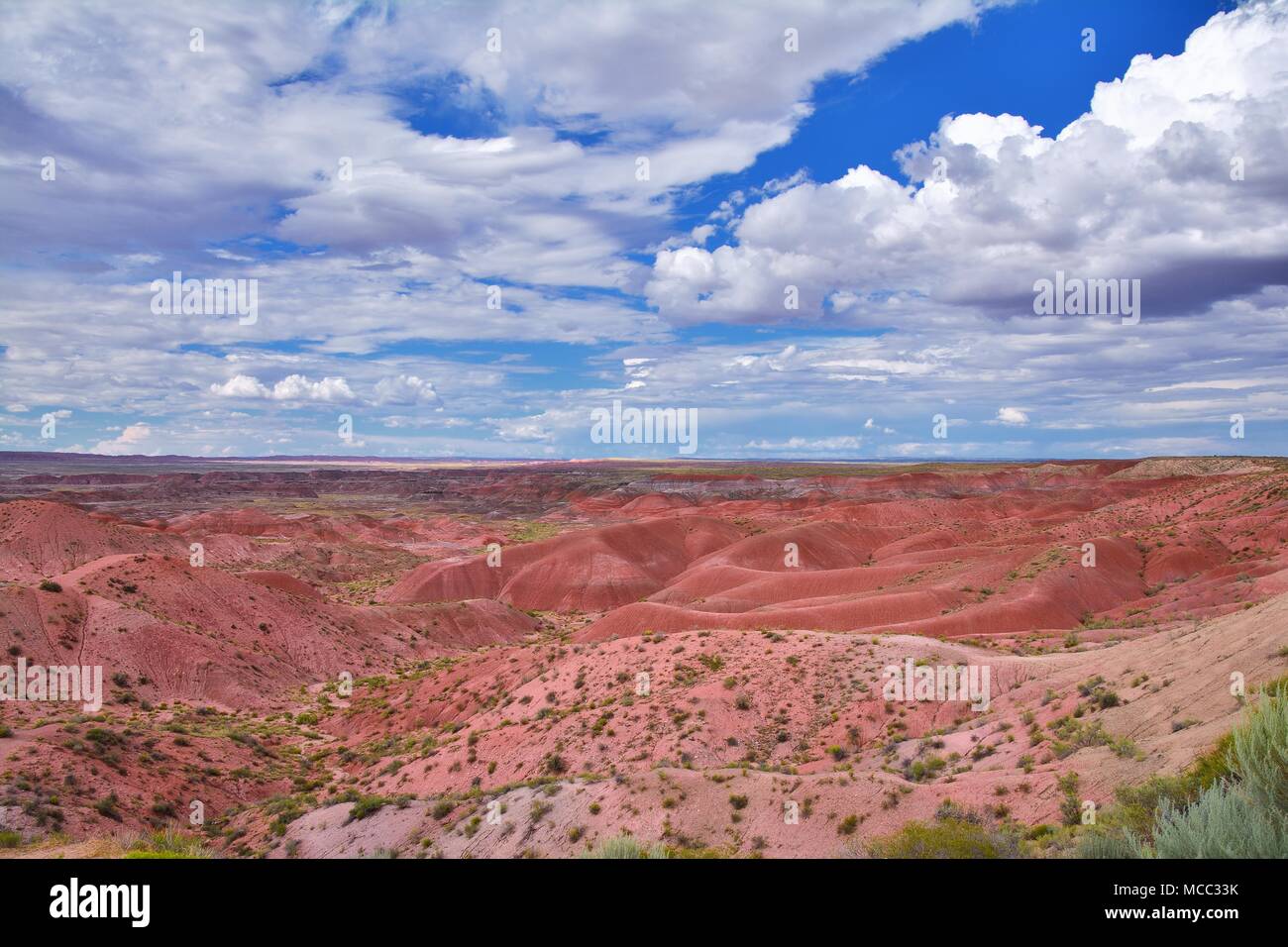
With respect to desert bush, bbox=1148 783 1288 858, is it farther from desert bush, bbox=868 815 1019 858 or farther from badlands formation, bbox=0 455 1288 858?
badlands formation, bbox=0 455 1288 858

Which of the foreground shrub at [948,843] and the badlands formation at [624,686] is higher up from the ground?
the foreground shrub at [948,843]

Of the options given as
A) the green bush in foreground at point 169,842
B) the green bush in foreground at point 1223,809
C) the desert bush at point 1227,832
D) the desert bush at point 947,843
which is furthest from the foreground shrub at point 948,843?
the green bush in foreground at point 169,842

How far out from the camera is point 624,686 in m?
27.5

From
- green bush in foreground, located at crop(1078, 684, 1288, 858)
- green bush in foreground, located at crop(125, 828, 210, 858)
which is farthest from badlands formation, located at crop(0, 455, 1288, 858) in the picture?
green bush in foreground, located at crop(1078, 684, 1288, 858)

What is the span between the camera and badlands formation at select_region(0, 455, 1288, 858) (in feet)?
49.1

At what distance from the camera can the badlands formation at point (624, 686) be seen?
49.1ft

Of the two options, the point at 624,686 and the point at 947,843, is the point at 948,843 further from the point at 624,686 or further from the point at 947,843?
the point at 624,686

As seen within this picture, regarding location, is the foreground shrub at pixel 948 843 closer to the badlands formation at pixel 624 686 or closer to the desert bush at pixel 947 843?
the desert bush at pixel 947 843

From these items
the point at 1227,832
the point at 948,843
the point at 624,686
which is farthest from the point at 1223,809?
the point at 624,686

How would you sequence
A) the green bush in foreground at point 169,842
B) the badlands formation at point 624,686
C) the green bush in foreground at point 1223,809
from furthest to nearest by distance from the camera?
1. the green bush in foreground at point 169,842
2. the badlands formation at point 624,686
3. the green bush in foreground at point 1223,809

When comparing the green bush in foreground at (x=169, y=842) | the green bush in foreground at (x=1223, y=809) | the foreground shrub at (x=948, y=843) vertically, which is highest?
the green bush in foreground at (x=1223, y=809)
